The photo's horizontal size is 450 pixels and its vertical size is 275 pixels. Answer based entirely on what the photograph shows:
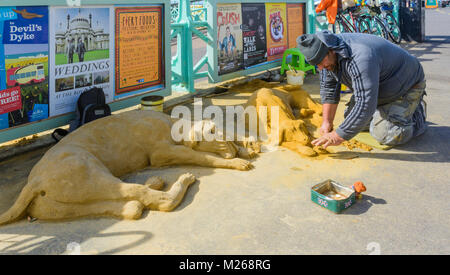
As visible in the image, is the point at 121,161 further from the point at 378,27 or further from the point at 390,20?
the point at 390,20

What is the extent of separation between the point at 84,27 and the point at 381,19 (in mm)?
10427

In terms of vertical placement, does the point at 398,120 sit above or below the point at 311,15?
below

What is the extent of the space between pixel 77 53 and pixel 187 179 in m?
2.27

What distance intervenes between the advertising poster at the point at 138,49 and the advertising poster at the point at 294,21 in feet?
13.7

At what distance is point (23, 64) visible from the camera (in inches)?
164

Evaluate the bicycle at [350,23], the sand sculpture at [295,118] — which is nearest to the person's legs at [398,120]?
the sand sculpture at [295,118]

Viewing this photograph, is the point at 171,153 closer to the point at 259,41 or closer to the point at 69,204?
the point at 69,204

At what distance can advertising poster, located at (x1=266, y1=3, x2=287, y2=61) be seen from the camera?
27.6 ft

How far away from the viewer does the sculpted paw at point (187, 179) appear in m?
3.51

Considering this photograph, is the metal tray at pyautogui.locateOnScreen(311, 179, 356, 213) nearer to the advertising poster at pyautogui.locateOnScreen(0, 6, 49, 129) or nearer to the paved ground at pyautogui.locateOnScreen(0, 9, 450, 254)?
the paved ground at pyautogui.locateOnScreen(0, 9, 450, 254)

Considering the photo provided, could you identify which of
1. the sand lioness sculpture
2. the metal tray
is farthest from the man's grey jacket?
the sand lioness sculpture

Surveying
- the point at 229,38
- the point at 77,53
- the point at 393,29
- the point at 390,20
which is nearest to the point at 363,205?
the point at 77,53

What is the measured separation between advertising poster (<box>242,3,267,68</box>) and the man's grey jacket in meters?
3.71

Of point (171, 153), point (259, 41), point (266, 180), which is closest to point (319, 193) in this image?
point (266, 180)
